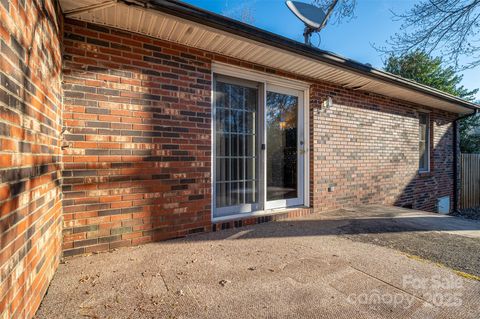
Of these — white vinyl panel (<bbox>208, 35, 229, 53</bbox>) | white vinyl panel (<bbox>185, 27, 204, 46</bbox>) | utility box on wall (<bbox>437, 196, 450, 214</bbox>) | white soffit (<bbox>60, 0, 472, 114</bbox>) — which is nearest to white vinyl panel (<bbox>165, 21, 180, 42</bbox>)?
white soffit (<bbox>60, 0, 472, 114</bbox>)

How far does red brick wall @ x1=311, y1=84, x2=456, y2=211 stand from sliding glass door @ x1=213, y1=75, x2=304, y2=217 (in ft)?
1.26

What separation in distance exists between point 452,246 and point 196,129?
3.39m

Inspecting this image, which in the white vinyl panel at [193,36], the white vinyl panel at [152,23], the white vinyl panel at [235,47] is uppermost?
the white vinyl panel at [235,47]

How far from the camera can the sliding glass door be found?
3697 mm

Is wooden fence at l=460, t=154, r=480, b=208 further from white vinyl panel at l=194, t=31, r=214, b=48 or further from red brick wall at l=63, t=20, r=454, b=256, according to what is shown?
white vinyl panel at l=194, t=31, r=214, b=48

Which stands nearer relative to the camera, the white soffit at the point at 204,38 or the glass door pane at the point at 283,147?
the white soffit at the point at 204,38

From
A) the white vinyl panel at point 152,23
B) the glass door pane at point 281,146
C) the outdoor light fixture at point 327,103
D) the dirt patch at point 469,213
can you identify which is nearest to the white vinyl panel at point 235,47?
the white vinyl panel at point 152,23

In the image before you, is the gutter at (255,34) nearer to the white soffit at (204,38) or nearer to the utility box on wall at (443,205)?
the white soffit at (204,38)

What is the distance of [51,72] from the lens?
6.66 feet

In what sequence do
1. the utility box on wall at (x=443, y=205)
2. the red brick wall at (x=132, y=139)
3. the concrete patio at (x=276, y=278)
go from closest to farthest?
the concrete patio at (x=276, y=278) → the red brick wall at (x=132, y=139) → the utility box on wall at (x=443, y=205)

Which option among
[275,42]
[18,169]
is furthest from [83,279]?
[275,42]

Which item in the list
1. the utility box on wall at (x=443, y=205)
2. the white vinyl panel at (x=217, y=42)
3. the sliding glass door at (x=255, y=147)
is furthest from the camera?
the utility box on wall at (x=443, y=205)

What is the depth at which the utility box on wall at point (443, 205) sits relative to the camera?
23.8ft

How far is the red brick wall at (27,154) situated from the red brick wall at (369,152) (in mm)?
3833
